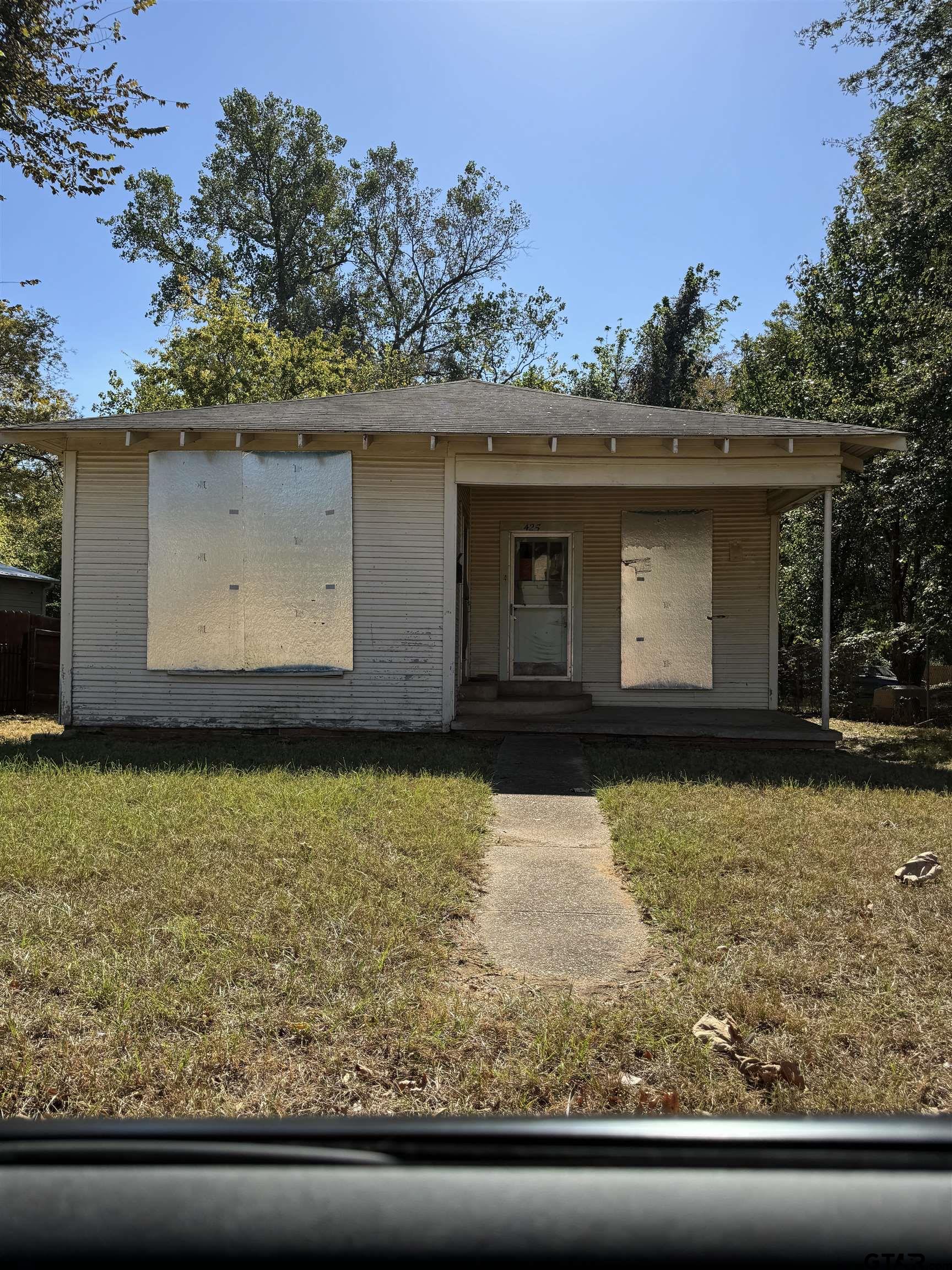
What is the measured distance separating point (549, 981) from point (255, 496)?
715 cm

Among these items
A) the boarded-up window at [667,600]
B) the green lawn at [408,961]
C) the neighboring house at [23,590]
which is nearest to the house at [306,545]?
the boarded-up window at [667,600]

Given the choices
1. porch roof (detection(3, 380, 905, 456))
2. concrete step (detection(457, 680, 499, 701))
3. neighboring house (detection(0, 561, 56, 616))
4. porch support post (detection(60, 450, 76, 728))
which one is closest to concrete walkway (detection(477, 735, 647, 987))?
concrete step (detection(457, 680, 499, 701))

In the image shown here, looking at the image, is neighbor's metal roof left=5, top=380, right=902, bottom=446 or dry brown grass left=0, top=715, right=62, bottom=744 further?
dry brown grass left=0, top=715, right=62, bottom=744

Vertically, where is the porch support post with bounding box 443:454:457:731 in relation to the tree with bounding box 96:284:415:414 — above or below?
below

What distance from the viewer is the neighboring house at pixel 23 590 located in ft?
76.1

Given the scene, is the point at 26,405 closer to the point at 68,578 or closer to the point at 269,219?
the point at 68,578

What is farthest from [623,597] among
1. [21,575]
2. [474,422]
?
[21,575]

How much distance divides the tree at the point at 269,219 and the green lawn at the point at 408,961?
30119 mm

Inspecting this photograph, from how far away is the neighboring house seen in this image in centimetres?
2320

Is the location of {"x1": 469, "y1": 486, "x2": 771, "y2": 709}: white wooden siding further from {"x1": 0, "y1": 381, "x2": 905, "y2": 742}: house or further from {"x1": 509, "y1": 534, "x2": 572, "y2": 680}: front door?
{"x1": 0, "y1": 381, "x2": 905, "y2": 742}: house

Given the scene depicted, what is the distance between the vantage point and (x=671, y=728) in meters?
9.20

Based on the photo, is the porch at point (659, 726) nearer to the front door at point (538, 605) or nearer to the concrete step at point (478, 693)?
the concrete step at point (478, 693)

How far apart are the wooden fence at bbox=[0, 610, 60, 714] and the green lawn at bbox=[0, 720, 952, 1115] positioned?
8205 millimetres

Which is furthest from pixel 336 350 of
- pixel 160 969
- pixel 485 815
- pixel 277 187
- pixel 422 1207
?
pixel 422 1207
